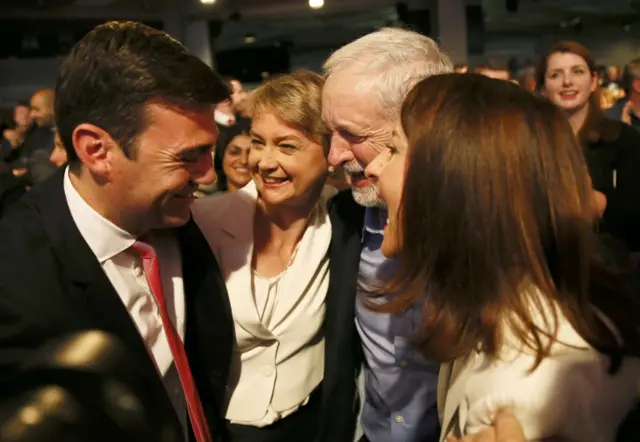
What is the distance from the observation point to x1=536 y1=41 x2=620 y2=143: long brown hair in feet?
8.54

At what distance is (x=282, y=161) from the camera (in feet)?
5.70

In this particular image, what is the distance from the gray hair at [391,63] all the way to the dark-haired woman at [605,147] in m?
1.06

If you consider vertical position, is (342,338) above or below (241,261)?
below

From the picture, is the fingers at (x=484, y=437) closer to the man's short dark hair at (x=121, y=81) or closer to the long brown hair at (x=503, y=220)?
the long brown hair at (x=503, y=220)

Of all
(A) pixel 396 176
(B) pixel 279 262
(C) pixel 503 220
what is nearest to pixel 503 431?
(C) pixel 503 220

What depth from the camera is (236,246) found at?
5.51 feet

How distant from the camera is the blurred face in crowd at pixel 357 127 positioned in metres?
1.60

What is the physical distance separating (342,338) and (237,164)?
170 centimetres

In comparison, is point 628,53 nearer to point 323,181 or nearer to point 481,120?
point 323,181

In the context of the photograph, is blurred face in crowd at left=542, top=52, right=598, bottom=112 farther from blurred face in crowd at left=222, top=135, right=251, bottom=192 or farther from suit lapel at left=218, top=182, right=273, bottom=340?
suit lapel at left=218, top=182, right=273, bottom=340

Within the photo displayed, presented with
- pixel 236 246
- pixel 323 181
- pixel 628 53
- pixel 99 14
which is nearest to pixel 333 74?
pixel 323 181

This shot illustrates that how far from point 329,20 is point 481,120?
716cm

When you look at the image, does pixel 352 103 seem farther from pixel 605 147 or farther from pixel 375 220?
pixel 605 147

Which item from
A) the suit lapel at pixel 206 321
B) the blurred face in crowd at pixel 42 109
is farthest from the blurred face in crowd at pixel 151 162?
the blurred face in crowd at pixel 42 109
